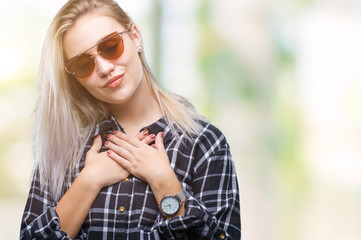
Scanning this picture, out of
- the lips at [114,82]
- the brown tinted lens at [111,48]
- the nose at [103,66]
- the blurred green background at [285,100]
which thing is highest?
the brown tinted lens at [111,48]

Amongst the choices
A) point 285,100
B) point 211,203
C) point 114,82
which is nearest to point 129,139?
point 114,82

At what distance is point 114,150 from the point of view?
54.9 inches

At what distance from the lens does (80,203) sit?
52.2 inches

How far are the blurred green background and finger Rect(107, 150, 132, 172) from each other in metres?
2.11

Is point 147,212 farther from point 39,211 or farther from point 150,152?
point 39,211

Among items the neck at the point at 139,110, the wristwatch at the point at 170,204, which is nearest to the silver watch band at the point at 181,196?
the wristwatch at the point at 170,204

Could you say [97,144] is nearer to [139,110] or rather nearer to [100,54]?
[139,110]

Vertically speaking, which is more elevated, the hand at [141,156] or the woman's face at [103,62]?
the woman's face at [103,62]

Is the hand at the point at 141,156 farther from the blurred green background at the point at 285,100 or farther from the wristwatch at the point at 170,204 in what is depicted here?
the blurred green background at the point at 285,100

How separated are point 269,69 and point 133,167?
2.32 meters

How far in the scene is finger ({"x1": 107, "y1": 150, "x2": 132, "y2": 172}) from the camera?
1.35 m

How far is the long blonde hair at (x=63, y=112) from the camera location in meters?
1.39

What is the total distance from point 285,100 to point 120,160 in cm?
233

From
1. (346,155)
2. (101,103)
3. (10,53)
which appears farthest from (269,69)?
(101,103)
